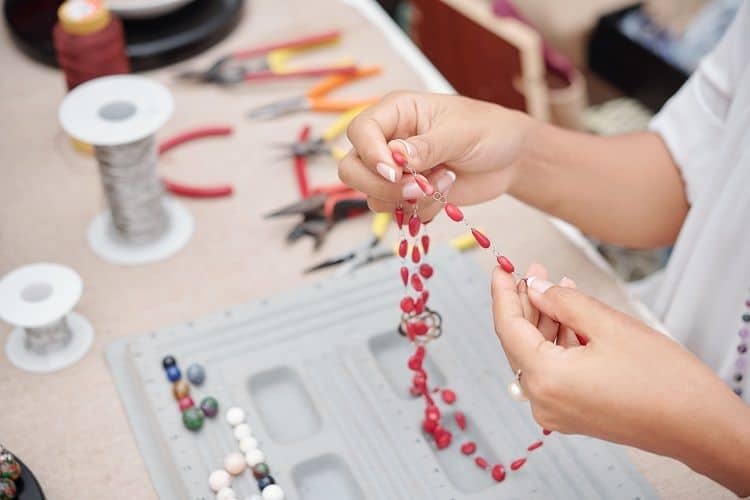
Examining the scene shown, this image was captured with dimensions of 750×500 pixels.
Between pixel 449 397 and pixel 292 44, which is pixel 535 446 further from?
pixel 292 44

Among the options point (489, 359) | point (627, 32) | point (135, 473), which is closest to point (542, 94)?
point (627, 32)

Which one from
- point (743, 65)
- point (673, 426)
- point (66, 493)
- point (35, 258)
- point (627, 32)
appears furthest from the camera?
point (627, 32)

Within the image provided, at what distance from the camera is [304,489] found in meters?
0.94

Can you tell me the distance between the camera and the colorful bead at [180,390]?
3.23 feet

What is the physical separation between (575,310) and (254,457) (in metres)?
0.36

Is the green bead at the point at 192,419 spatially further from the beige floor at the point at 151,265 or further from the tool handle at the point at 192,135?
the tool handle at the point at 192,135

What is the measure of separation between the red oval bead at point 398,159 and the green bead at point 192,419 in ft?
1.11

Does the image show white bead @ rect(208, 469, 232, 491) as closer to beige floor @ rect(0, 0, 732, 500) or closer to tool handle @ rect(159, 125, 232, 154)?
beige floor @ rect(0, 0, 732, 500)

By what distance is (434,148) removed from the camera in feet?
3.12

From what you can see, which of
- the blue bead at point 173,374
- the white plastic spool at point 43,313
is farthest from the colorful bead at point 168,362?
the white plastic spool at point 43,313

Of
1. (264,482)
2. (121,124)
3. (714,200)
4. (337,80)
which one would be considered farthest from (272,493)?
(337,80)

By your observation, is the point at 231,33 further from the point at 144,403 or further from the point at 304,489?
the point at 304,489

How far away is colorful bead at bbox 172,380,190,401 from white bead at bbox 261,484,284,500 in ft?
0.49

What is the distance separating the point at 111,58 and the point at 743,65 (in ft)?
2.68
